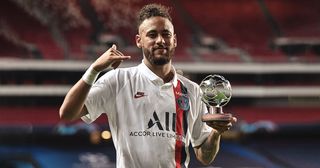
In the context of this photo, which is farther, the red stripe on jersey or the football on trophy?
the football on trophy

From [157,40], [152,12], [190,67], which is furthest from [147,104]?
[190,67]

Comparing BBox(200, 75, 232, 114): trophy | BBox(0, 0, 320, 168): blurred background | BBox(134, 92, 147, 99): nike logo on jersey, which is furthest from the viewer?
BBox(0, 0, 320, 168): blurred background

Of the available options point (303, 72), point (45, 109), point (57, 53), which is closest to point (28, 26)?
point (57, 53)

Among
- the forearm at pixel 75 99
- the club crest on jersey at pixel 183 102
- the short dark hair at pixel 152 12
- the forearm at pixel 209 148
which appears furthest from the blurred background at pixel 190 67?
the forearm at pixel 75 99

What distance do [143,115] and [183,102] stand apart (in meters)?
0.24

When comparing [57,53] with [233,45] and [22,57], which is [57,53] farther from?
[233,45]

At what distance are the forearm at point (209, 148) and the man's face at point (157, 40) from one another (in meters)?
0.48

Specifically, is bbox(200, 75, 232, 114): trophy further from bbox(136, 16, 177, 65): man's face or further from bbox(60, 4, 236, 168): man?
bbox(136, 16, 177, 65): man's face

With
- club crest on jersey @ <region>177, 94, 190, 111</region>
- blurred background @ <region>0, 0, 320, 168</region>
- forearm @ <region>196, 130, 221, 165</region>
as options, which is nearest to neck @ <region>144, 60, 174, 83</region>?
club crest on jersey @ <region>177, 94, 190, 111</region>

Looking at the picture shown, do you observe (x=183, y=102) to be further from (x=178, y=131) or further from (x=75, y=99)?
(x=75, y=99)

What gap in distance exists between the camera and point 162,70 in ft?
8.99

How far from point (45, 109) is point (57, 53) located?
118cm

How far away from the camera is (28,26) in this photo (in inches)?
475

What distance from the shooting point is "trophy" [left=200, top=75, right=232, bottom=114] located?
2785mm
